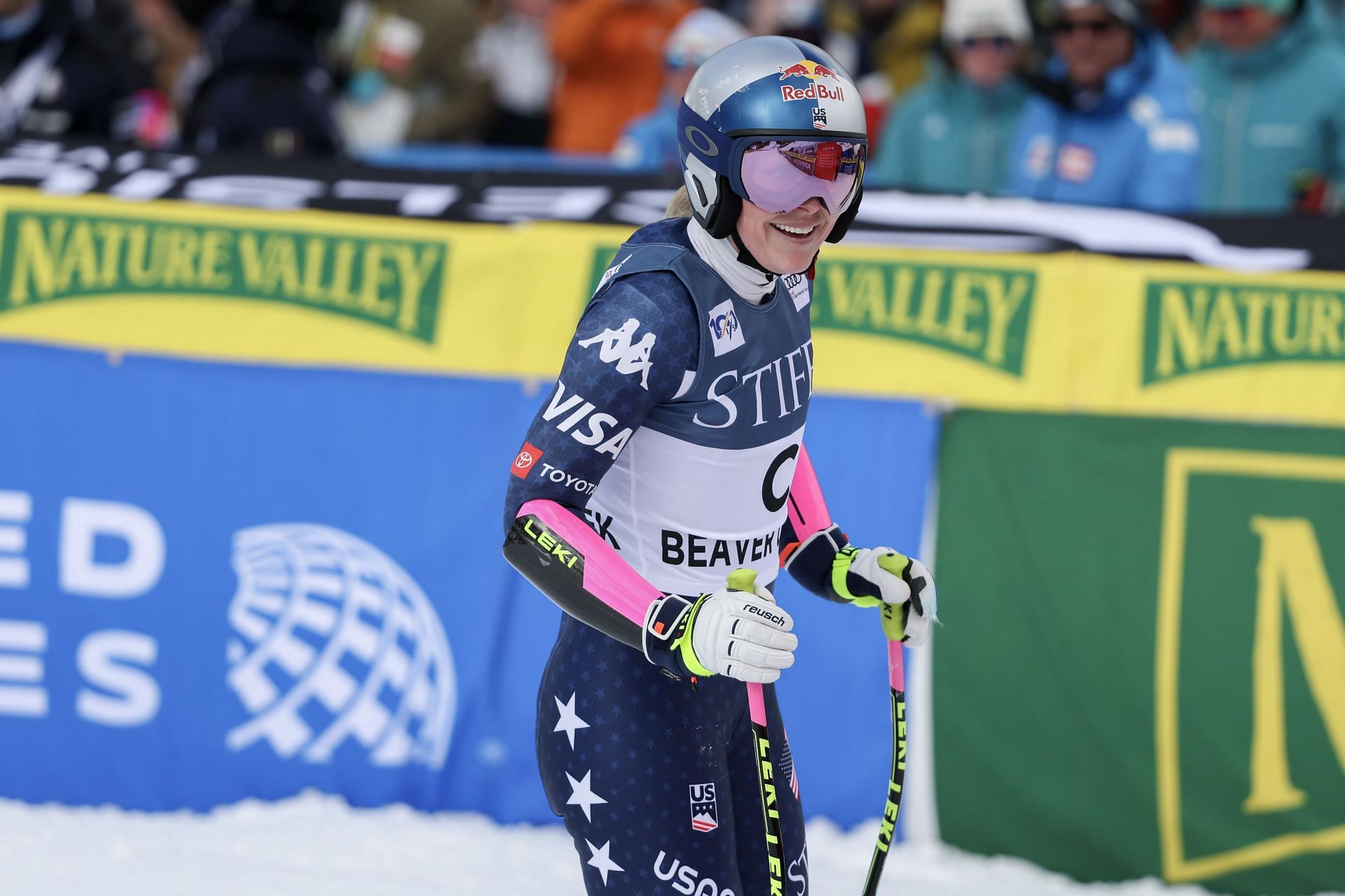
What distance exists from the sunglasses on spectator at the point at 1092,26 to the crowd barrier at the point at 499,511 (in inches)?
42.9

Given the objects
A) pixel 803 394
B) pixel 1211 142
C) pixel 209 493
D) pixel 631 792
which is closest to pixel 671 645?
pixel 631 792

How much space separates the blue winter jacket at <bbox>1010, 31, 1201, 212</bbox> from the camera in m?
6.45

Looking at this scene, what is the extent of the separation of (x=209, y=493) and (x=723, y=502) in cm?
300

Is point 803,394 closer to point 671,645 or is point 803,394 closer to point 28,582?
point 671,645

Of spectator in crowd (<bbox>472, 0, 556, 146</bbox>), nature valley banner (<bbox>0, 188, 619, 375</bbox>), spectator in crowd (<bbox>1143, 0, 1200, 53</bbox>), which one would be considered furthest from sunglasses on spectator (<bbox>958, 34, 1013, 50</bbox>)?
spectator in crowd (<bbox>472, 0, 556, 146</bbox>)

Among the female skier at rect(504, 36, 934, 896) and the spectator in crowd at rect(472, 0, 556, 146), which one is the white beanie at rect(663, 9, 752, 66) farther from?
the female skier at rect(504, 36, 934, 896)

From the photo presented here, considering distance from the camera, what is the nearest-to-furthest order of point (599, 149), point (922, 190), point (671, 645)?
point (671, 645) < point (922, 190) < point (599, 149)

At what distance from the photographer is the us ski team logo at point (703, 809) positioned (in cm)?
325

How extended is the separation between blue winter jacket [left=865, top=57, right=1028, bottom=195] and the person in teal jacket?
798 mm

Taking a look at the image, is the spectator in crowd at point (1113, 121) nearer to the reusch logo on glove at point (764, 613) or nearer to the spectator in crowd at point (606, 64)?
the spectator in crowd at point (606, 64)

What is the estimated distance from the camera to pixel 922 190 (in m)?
6.14

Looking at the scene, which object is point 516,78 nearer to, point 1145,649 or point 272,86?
point 272,86

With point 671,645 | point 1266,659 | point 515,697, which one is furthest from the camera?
point 515,697

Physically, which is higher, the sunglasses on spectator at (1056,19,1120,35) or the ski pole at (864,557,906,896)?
the sunglasses on spectator at (1056,19,1120,35)
